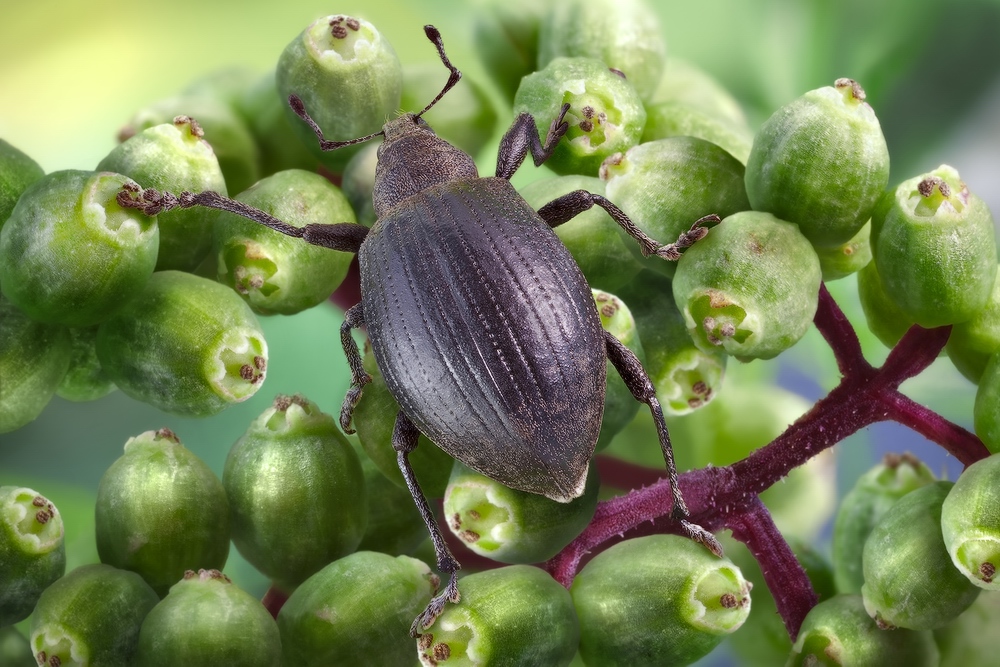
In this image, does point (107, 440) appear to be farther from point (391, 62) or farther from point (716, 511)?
point (716, 511)

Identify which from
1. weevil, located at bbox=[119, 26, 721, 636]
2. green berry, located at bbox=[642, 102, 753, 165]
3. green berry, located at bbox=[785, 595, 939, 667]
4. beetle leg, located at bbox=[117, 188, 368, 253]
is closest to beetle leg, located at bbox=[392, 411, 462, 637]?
weevil, located at bbox=[119, 26, 721, 636]

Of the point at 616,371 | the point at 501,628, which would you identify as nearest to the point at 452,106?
the point at 616,371

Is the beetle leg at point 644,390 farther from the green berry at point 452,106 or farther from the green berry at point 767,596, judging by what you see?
the green berry at point 452,106

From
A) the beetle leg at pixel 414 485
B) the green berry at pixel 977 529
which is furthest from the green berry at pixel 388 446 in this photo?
the green berry at pixel 977 529

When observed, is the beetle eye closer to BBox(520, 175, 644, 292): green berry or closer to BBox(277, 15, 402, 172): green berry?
BBox(277, 15, 402, 172): green berry

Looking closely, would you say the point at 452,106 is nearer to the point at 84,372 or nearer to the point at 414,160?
the point at 414,160

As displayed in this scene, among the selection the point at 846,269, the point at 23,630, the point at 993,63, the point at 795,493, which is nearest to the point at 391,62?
the point at 846,269
